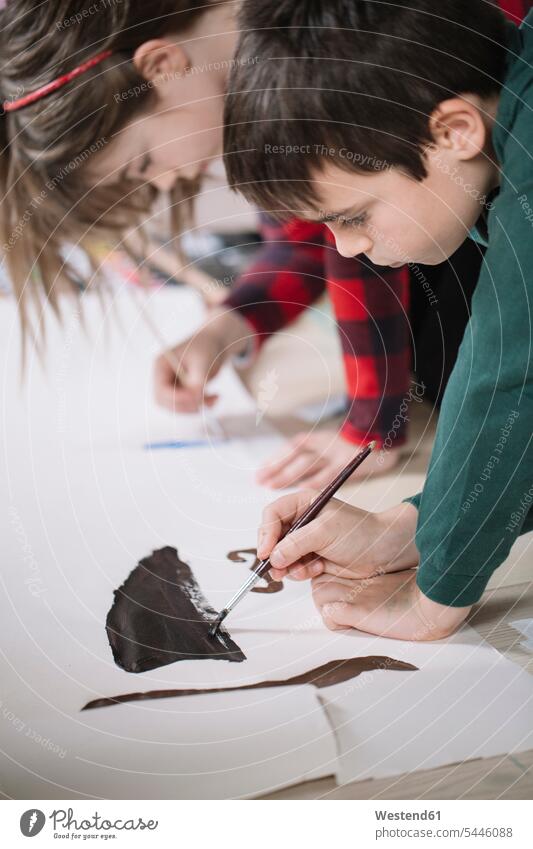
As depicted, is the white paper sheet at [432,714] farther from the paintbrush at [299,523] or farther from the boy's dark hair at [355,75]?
the boy's dark hair at [355,75]

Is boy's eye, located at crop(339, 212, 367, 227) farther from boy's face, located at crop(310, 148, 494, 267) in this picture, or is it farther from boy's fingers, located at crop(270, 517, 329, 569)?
boy's fingers, located at crop(270, 517, 329, 569)

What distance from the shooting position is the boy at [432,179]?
437mm

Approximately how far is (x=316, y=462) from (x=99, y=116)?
0.83 feet

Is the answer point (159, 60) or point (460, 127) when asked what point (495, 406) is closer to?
Answer: point (460, 127)

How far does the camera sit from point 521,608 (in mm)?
483

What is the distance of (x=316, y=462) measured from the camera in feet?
2.01

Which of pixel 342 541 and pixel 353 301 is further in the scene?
pixel 353 301

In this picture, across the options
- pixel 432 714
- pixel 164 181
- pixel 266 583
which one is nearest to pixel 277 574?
pixel 266 583

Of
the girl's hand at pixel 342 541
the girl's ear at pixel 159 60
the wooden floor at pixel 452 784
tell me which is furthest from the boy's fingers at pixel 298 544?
the girl's ear at pixel 159 60

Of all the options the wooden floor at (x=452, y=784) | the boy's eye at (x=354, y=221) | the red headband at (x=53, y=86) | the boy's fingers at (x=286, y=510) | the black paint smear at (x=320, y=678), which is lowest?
the wooden floor at (x=452, y=784)

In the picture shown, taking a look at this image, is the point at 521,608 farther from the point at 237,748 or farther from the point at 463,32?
the point at 463,32

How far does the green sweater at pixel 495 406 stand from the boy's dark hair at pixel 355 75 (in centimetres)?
3

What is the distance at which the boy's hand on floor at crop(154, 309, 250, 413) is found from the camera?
64 centimetres
